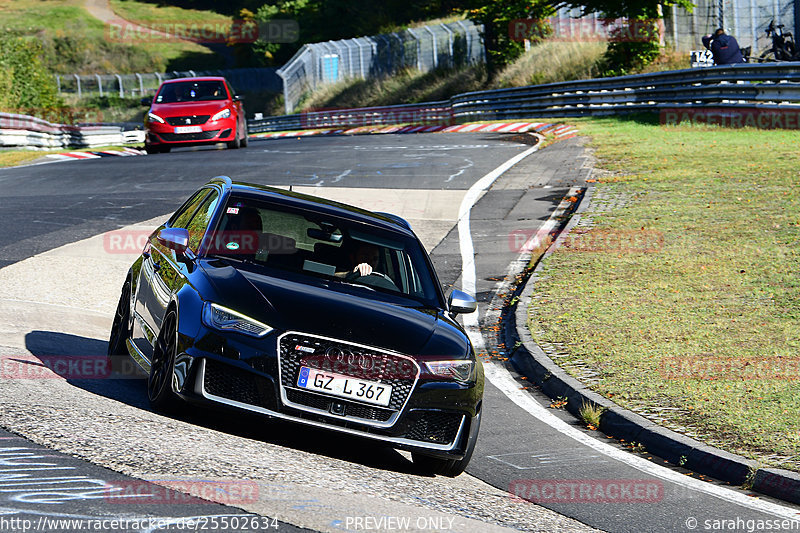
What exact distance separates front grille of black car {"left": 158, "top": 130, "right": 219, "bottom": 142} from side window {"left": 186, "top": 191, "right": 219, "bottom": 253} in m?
19.0

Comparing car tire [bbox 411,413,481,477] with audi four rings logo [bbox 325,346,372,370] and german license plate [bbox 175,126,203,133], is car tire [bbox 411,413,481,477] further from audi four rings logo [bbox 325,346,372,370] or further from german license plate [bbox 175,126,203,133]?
german license plate [bbox 175,126,203,133]

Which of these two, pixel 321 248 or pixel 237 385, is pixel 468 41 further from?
pixel 237 385

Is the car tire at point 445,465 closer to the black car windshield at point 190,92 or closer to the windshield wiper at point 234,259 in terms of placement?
the windshield wiper at point 234,259

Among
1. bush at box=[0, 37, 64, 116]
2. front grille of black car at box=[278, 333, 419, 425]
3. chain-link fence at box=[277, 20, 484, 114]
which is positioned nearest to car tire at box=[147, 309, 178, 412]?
front grille of black car at box=[278, 333, 419, 425]

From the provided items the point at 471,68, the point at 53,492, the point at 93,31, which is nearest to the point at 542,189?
the point at 53,492

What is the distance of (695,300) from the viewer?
1156 centimetres

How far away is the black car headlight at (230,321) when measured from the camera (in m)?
6.30

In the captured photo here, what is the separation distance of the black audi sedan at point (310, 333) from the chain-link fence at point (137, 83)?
77.2 metres

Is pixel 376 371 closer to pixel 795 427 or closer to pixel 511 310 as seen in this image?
pixel 795 427

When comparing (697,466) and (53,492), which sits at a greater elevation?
(53,492)

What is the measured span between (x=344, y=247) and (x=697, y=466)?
2845mm

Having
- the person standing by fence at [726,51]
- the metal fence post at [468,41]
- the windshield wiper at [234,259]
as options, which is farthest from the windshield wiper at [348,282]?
the metal fence post at [468,41]

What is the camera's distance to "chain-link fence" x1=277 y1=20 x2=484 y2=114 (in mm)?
53562

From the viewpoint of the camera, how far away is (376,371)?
250 inches
